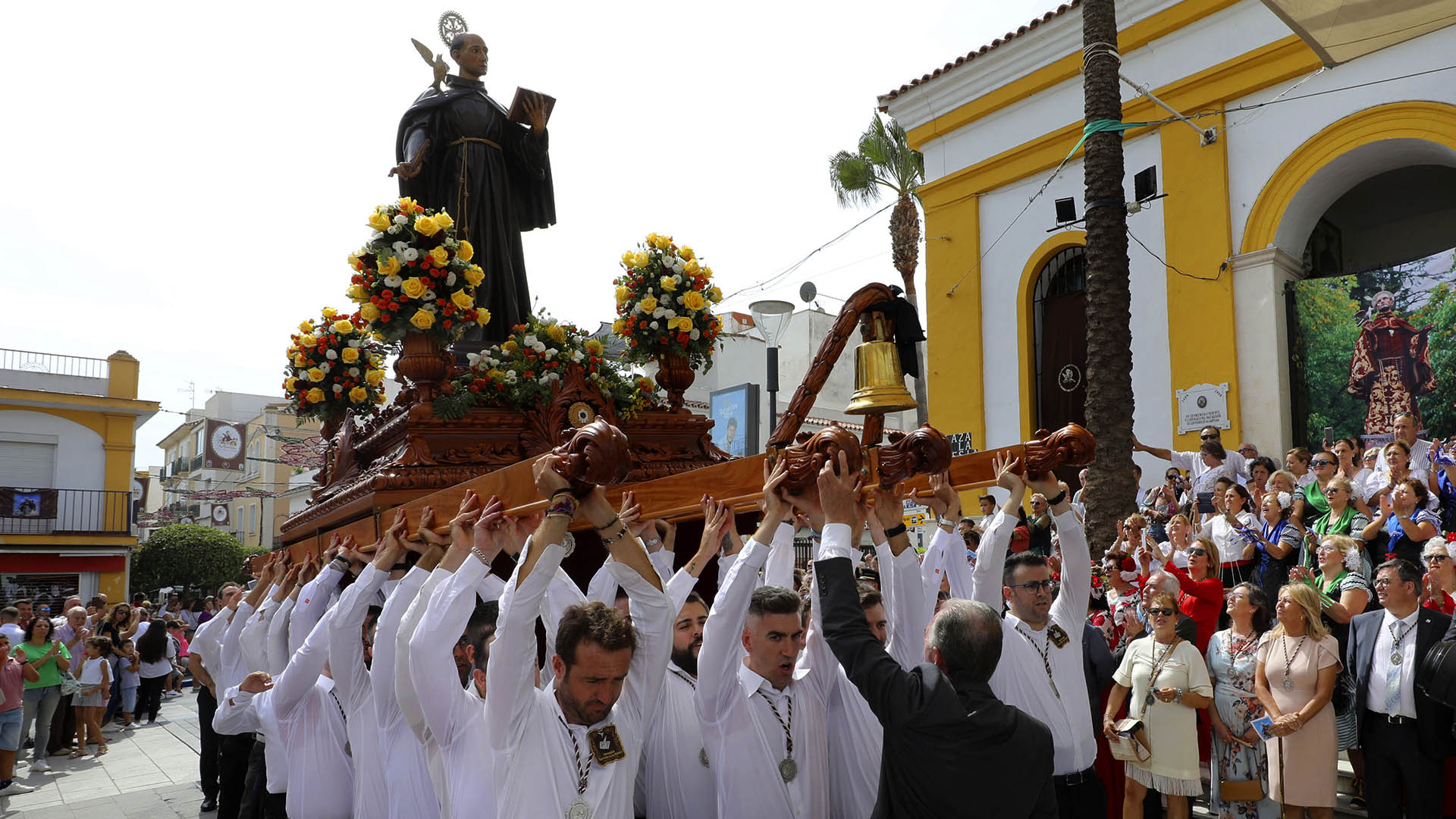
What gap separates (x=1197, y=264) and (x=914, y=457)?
11.7m

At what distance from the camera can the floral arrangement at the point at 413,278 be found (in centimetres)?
548

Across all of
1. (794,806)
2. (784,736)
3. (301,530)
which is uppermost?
(301,530)

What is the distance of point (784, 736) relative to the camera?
3.82 metres

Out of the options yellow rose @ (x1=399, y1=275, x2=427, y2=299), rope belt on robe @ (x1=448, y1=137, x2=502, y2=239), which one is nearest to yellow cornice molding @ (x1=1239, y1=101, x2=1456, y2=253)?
rope belt on robe @ (x1=448, y1=137, x2=502, y2=239)

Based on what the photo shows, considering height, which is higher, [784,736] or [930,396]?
[930,396]

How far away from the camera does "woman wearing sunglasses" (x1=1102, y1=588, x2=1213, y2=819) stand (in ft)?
20.3

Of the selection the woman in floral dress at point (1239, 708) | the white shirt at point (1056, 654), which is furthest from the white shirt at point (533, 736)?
the woman in floral dress at point (1239, 708)

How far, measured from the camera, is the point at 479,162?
6.99m

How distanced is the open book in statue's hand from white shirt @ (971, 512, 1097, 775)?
14.1 ft

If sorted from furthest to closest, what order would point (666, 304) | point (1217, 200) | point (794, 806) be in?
point (1217, 200) → point (666, 304) → point (794, 806)

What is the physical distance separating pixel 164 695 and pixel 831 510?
20489 mm

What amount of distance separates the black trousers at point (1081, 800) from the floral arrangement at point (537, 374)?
9.63 feet

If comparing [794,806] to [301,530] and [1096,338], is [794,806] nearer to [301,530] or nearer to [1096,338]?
[301,530]

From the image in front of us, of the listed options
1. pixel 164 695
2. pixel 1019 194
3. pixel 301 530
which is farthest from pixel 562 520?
pixel 164 695
